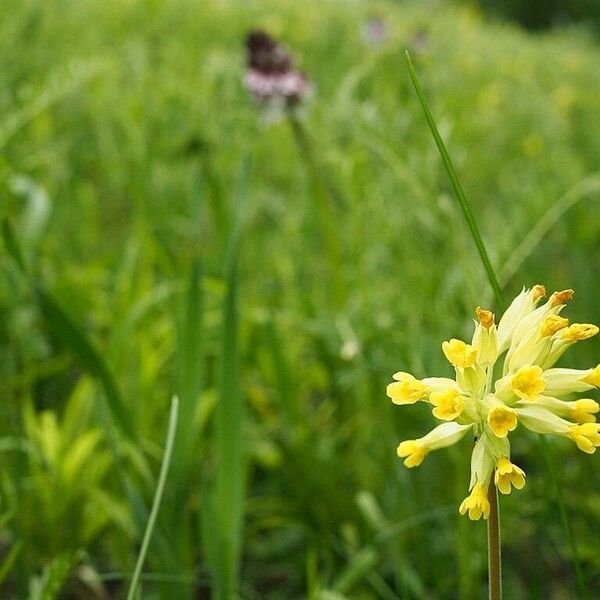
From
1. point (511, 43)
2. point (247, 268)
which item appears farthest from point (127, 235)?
point (511, 43)

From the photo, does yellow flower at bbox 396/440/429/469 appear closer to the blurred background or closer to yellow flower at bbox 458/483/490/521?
yellow flower at bbox 458/483/490/521

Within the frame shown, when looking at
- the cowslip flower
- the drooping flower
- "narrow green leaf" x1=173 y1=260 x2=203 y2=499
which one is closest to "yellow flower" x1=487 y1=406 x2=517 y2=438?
the cowslip flower

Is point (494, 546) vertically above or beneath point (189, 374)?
above

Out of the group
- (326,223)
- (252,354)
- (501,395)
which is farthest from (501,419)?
(326,223)

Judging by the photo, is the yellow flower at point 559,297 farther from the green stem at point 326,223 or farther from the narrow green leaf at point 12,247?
the green stem at point 326,223

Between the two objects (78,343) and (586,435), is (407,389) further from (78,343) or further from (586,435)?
(78,343)

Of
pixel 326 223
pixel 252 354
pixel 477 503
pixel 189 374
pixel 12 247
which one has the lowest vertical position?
pixel 252 354
